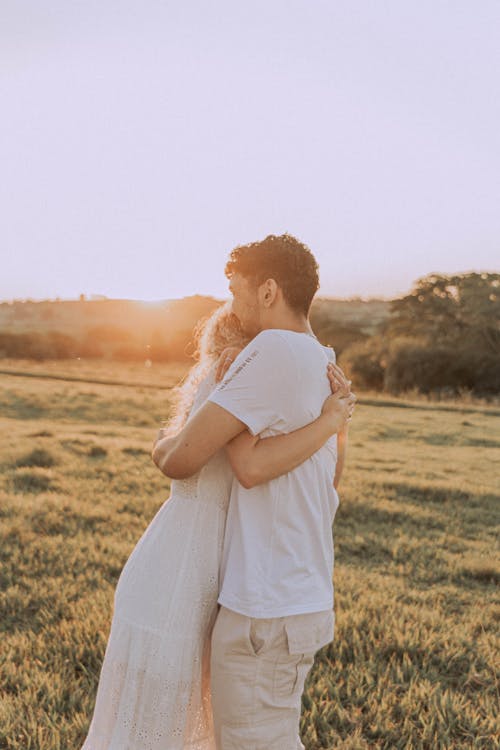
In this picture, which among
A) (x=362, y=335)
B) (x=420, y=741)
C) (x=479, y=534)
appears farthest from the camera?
(x=362, y=335)

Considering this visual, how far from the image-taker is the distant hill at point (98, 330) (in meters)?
47.6

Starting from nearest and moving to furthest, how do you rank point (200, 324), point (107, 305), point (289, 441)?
point (289, 441) < point (200, 324) < point (107, 305)

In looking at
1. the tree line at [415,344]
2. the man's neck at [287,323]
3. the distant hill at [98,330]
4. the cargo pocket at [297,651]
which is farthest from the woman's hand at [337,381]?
the distant hill at [98,330]

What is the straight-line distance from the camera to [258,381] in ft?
6.64

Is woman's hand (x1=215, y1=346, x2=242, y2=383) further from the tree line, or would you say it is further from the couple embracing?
the tree line

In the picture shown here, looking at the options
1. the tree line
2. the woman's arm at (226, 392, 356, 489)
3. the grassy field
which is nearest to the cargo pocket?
the woman's arm at (226, 392, 356, 489)

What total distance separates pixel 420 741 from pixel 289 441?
2.28 metres

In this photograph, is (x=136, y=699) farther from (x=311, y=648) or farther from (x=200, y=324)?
(x=200, y=324)

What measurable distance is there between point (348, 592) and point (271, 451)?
384 centimetres

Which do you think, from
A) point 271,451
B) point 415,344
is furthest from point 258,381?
point 415,344

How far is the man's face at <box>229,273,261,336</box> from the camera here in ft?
7.27

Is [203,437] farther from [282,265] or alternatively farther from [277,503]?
[282,265]

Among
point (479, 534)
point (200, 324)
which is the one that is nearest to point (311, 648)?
point (200, 324)

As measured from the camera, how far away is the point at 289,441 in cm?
210
